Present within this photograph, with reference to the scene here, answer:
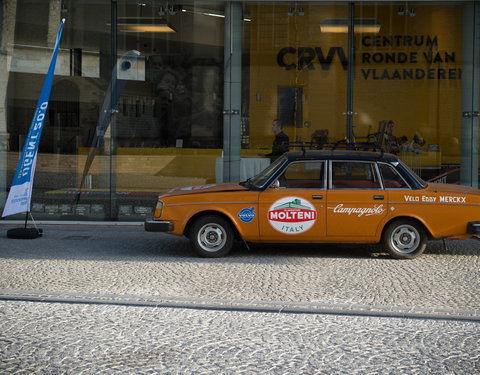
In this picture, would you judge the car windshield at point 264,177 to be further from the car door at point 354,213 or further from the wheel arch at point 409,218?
the wheel arch at point 409,218

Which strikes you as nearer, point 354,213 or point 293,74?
point 354,213

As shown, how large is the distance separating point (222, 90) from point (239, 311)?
28.1 ft

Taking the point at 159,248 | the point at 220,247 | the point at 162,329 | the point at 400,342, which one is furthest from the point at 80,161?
the point at 400,342

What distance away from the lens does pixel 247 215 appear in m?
9.89

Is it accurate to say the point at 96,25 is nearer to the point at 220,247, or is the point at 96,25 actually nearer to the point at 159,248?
the point at 159,248

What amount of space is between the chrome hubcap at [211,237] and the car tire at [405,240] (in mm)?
2181

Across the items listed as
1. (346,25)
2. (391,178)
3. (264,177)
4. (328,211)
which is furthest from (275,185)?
(346,25)

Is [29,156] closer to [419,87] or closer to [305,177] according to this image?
[305,177]

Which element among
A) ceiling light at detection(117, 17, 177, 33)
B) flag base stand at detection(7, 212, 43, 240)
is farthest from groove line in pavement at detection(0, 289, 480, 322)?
ceiling light at detection(117, 17, 177, 33)

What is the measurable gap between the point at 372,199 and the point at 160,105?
20.3ft

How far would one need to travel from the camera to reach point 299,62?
15.0 m

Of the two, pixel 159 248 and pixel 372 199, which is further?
pixel 159 248

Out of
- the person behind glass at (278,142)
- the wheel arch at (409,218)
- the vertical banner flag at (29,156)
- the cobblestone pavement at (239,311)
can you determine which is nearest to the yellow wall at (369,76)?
the person behind glass at (278,142)

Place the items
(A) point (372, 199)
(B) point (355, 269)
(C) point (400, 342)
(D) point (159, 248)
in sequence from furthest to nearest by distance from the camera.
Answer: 1. (D) point (159, 248)
2. (A) point (372, 199)
3. (B) point (355, 269)
4. (C) point (400, 342)
